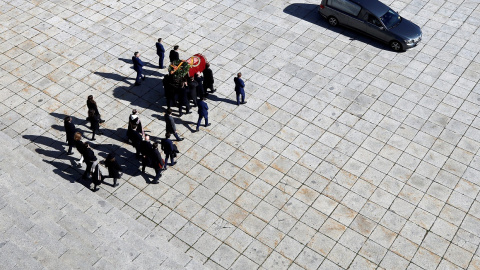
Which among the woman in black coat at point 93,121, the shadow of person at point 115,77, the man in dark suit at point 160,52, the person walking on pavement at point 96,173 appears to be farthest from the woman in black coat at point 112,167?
the man in dark suit at point 160,52

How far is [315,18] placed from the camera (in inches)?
892

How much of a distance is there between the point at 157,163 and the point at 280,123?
4719 mm

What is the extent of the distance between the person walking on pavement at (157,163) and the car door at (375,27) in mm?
10832

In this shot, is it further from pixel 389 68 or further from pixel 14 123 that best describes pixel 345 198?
pixel 14 123

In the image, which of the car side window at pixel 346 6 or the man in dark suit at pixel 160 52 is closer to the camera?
the man in dark suit at pixel 160 52

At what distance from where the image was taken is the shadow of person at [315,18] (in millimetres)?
21348

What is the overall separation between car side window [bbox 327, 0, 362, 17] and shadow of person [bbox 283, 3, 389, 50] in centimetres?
88

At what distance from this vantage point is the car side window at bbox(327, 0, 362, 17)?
21.2m

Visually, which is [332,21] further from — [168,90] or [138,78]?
[138,78]

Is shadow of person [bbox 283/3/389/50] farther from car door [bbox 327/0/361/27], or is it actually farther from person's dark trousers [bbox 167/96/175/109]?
person's dark trousers [bbox 167/96/175/109]

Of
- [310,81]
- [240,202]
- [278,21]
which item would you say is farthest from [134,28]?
[240,202]

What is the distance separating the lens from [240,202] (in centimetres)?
1483

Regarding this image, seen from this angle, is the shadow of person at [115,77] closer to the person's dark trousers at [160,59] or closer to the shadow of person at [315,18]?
the person's dark trousers at [160,59]

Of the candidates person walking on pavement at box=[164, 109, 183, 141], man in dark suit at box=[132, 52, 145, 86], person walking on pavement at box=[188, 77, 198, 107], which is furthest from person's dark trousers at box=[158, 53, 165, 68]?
person walking on pavement at box=[164, 109, 183, 141]
